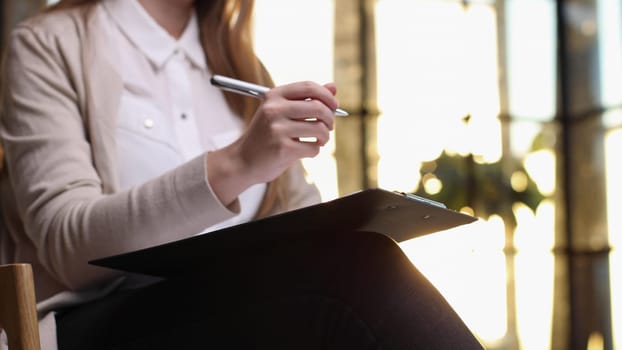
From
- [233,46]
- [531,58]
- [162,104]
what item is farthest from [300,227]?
[531,58]

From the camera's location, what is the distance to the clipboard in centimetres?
73

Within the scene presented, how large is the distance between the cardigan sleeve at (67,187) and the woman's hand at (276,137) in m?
0.02

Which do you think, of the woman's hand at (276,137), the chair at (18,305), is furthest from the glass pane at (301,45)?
the chair at (18,305)

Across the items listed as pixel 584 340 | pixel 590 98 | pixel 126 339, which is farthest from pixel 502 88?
pixel 126 339

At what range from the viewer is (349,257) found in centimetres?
77

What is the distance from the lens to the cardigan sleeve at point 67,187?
0.92 m

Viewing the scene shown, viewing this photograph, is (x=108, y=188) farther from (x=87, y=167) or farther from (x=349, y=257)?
(x=349, y=257)

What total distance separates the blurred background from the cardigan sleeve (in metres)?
4.34

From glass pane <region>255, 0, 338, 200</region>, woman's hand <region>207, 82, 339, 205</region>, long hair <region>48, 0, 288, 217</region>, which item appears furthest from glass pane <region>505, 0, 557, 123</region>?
woman's hand <region>207, 82, 339, 205</region>

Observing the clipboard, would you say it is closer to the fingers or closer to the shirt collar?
the fingers

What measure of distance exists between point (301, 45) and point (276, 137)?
4915mm

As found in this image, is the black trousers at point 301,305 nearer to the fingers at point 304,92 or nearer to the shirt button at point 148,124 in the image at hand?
the fingers at point 304,92

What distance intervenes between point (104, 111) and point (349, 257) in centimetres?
45

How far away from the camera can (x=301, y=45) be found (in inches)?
225
